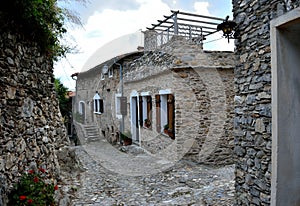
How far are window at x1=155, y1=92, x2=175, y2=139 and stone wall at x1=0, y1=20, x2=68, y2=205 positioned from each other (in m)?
3.59

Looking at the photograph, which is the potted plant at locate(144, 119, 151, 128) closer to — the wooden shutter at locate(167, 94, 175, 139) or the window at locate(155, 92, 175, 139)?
the window at locate(155, 92, 175, 139)

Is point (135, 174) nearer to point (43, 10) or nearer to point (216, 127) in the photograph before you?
point (216, 127)

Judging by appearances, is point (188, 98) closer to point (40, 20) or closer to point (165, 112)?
point (165, 112)

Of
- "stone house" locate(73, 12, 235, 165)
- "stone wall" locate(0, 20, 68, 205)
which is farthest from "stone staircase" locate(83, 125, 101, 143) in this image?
"stone wall" locate(0, 20, 68, 205)

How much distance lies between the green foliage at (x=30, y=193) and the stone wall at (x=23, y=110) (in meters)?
0.10

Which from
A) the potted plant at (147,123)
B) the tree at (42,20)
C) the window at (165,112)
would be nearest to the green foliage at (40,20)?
the tree at (42,20)

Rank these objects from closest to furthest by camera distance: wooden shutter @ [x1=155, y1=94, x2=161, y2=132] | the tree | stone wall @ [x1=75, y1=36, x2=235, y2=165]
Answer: the tree → stone wall @ [x1=75, y1=36, x2=235, y2=165] → wooden shutter @ [x1=155, y1=94, x2=161, y2=132]

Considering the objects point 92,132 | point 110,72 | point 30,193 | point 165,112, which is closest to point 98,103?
point 92,132

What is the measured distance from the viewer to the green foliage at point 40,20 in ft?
10.2

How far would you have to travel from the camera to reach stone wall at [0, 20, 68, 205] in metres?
2.95

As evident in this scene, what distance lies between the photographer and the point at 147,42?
8602mm

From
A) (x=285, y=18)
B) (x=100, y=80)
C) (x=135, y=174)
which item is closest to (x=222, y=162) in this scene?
(x=135, y=174)

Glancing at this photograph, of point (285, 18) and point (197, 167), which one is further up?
point (285, 18)

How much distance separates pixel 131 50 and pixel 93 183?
7.13 metres
